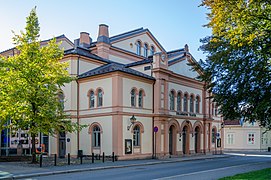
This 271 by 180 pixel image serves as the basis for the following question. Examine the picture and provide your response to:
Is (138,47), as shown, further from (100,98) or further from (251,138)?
(251,138)

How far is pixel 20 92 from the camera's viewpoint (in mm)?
21797

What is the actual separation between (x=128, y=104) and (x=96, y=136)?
4.03 m

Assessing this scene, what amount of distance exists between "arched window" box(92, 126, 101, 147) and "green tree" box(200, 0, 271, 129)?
11934 mm

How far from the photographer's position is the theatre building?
93.9ft

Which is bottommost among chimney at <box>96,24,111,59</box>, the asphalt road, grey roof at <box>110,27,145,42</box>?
the asphalt road

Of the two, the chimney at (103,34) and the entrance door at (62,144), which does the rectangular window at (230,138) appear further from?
the entrance door at (62,144)

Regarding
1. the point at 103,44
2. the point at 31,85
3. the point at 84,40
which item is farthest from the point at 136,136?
the point at 84,40

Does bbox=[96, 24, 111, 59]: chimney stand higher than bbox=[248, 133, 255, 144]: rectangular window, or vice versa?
bbox=[96, 24, 111, 59]: chimney

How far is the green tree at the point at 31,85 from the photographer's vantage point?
22.0 m

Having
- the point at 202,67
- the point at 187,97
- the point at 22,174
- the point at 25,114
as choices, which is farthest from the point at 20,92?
the point at 187,97

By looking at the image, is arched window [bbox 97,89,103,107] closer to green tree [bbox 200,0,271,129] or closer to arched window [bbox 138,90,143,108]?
arched window [bbox 138,90,143,108]

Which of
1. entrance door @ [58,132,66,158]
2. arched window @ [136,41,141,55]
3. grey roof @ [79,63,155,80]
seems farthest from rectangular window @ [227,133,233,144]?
entrance door @ [58,132,66,158]

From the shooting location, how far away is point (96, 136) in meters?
29.7

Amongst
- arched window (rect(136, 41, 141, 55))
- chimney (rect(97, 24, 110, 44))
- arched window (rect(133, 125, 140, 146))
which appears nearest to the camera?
arched window (rect(133, 125, 140, 146))
